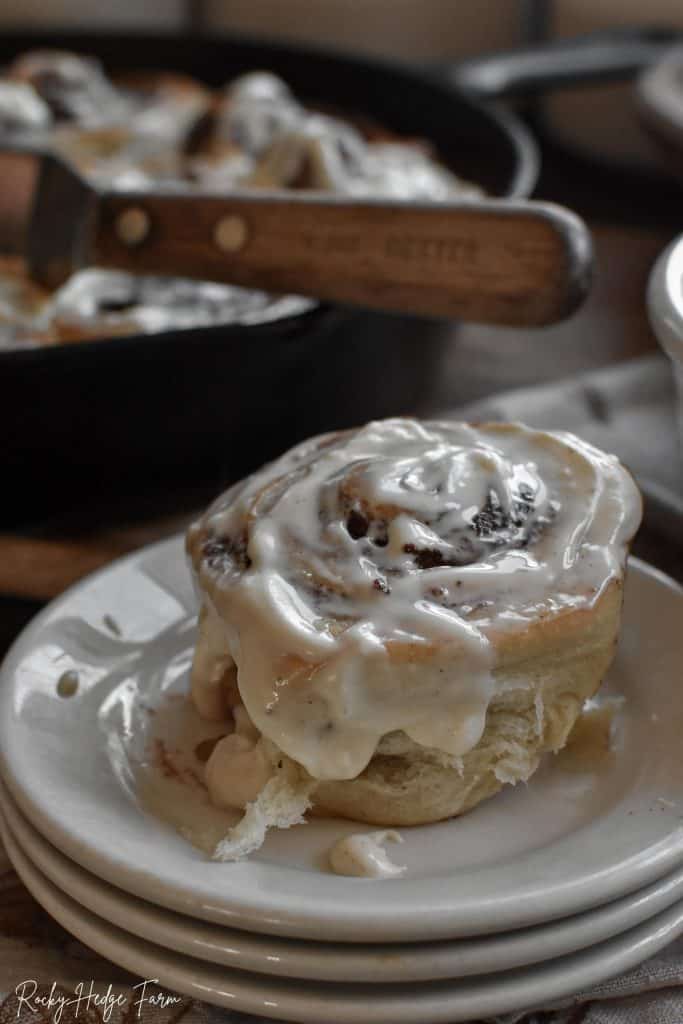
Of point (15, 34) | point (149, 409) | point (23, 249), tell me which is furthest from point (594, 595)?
point (15, 34)

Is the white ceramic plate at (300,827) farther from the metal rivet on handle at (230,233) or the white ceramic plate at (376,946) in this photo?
the metal rivet on handle at (230,233)

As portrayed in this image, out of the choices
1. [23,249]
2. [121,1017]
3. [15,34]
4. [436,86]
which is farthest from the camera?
[15,34]

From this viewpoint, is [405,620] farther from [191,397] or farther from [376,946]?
[191,397]

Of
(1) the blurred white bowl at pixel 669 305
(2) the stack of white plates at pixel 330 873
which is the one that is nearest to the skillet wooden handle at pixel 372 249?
(1) the blurred white bowl at pixel 669 305

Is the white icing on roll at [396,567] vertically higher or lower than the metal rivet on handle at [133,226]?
higher

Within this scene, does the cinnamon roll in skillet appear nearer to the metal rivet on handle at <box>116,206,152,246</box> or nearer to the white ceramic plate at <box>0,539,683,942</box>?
the white ceramic plate at <box>0,539,683,942</box>

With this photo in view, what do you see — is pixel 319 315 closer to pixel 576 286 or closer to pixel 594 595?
pixel 576 286

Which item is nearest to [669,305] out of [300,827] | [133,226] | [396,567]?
[396,567]
